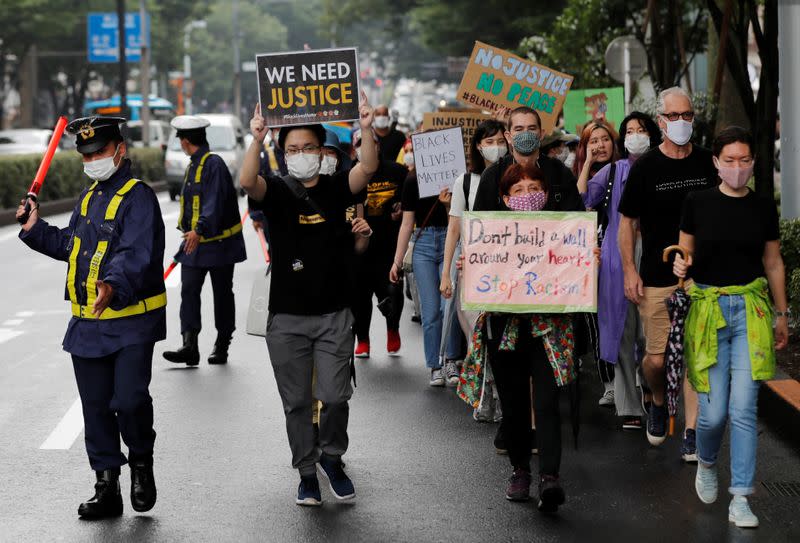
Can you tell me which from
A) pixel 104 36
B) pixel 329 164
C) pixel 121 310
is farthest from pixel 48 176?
pixel 104 36

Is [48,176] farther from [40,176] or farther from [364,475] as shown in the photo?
[40,176]

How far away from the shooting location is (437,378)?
9.58m

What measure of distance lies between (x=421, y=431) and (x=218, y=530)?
89.6 inches

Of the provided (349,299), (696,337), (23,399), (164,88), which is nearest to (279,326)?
(349,299)

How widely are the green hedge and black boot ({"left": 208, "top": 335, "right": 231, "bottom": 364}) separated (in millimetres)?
16451

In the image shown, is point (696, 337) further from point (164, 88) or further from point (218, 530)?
point (164, 88)

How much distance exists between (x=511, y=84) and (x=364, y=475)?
4647 mm

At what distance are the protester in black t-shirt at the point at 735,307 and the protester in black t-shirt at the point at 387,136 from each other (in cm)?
656

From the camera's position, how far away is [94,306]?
5965mm

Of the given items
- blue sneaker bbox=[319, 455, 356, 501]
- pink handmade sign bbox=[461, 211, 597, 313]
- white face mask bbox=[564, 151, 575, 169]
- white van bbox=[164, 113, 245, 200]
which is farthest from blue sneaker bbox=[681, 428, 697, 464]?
white van bbox=[164, 113, 245, 200]

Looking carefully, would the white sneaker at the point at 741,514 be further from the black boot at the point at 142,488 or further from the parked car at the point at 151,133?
the parked car at the point at 151,133

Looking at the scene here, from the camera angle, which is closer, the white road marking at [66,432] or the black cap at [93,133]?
the black cap at [93,133]

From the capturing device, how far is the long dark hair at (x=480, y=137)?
8086 millimetres

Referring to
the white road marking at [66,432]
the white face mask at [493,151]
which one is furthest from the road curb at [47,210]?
the white face mask at [493,151]
